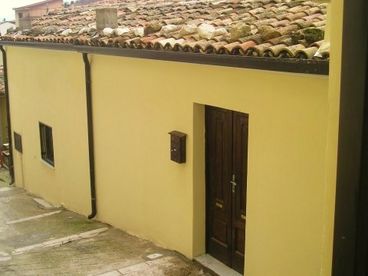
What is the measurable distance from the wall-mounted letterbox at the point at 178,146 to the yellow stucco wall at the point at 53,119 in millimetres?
3660

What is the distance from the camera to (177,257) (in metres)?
7.49

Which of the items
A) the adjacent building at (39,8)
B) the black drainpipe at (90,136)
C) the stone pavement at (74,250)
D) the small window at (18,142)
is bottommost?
the stone pavement at (74,250)

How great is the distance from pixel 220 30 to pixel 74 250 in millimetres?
4426

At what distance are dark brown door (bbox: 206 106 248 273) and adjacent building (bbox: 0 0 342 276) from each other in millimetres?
21

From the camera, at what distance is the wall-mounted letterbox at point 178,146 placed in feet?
23.5

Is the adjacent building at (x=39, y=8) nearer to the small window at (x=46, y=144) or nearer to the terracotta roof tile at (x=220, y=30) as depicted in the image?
the small window at (x=46, y=144)

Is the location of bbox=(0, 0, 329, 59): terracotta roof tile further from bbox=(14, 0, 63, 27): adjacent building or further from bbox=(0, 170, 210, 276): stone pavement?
bbox=(14, 0, 63, 27): adjacent building

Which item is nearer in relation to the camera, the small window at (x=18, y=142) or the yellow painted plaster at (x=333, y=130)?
the yellow painted plaster at (x=333, y=130)

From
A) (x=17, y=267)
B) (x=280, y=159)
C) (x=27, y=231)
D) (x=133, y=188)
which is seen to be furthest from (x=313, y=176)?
(x=27, y=231)

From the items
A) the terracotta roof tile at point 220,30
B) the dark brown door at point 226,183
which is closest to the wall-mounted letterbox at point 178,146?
the dark brown door at point 226,183

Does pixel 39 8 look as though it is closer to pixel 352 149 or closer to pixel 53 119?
pixel 53 119

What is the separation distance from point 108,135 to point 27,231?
2.91m

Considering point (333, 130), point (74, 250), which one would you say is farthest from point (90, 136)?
point (333, 130)

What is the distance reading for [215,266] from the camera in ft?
22.9
